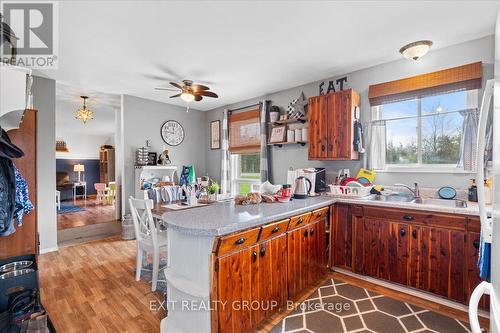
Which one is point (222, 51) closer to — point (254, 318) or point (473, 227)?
point (254, 318)

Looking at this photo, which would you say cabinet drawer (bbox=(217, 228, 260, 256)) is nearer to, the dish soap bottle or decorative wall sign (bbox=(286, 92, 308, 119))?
the dish soap bottle

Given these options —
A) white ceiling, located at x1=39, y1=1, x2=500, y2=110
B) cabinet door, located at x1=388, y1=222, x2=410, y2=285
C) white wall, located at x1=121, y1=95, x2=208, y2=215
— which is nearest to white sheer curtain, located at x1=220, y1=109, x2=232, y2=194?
white wall, located at x1=121, y1=95, x2=208, y2=215

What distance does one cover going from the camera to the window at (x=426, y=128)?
2578mm

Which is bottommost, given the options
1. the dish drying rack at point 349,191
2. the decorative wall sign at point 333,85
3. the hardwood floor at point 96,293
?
the hardwood floor at point 96,293

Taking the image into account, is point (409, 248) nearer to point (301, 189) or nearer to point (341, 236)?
point (341, 236)

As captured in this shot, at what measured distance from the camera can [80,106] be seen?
5.49m

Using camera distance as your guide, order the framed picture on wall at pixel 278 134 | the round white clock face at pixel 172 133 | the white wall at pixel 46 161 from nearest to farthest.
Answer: the white wall at pixel 46 161
the framed picture on wall at pixel 278 134
the round white clock face at pixel 172 133

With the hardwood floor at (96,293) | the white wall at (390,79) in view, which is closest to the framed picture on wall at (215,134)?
the white wall at (390,79)

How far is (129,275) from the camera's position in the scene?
2756 millimetres

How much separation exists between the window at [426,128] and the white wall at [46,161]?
4717 mm

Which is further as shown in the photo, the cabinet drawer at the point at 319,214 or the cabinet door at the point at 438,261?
the cabinet drawer at the point at 319,214

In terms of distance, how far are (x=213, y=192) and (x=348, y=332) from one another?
2015mm

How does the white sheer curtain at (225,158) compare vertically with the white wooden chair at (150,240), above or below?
above

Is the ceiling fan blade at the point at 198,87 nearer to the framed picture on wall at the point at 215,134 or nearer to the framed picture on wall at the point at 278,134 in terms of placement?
the framed picture on wall at the point at 278,134
